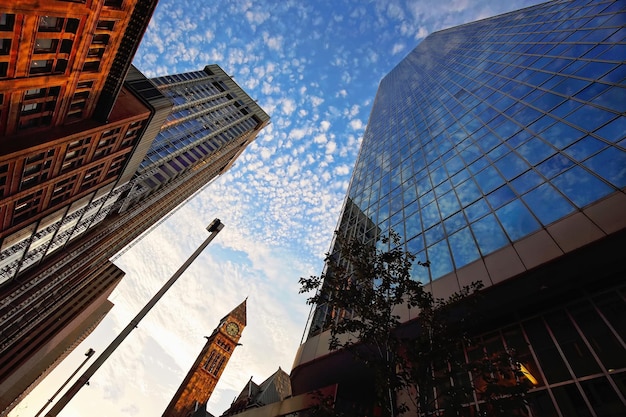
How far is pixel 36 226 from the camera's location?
1233 inches

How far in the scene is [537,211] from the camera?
14.4m

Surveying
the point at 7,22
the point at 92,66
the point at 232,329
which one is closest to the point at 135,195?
the point at 92,66

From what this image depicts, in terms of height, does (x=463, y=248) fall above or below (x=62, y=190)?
below

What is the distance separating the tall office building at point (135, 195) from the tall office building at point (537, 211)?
2975 centimetres

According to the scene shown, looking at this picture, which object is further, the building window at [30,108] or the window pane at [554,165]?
the building window at [30,108]

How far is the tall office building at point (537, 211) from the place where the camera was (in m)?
11.3

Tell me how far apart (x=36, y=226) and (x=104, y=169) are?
30.2 feet

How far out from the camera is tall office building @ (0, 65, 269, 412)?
3925 centimetres

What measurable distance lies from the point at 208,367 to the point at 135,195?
174 ft

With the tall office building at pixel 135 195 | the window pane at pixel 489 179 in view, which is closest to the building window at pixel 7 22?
the tall office building at pixel 135 195

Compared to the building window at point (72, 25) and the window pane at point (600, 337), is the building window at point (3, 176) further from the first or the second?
the window pane at point (600, 337)

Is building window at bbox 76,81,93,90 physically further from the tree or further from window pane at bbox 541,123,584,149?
window pane at bbox 541,123,584,149

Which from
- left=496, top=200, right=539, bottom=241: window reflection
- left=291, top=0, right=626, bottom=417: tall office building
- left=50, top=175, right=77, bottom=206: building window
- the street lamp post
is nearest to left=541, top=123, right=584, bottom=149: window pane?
left=291, top=0, right=626, bottom=417: tall office building

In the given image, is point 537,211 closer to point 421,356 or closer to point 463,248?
point 463,248
